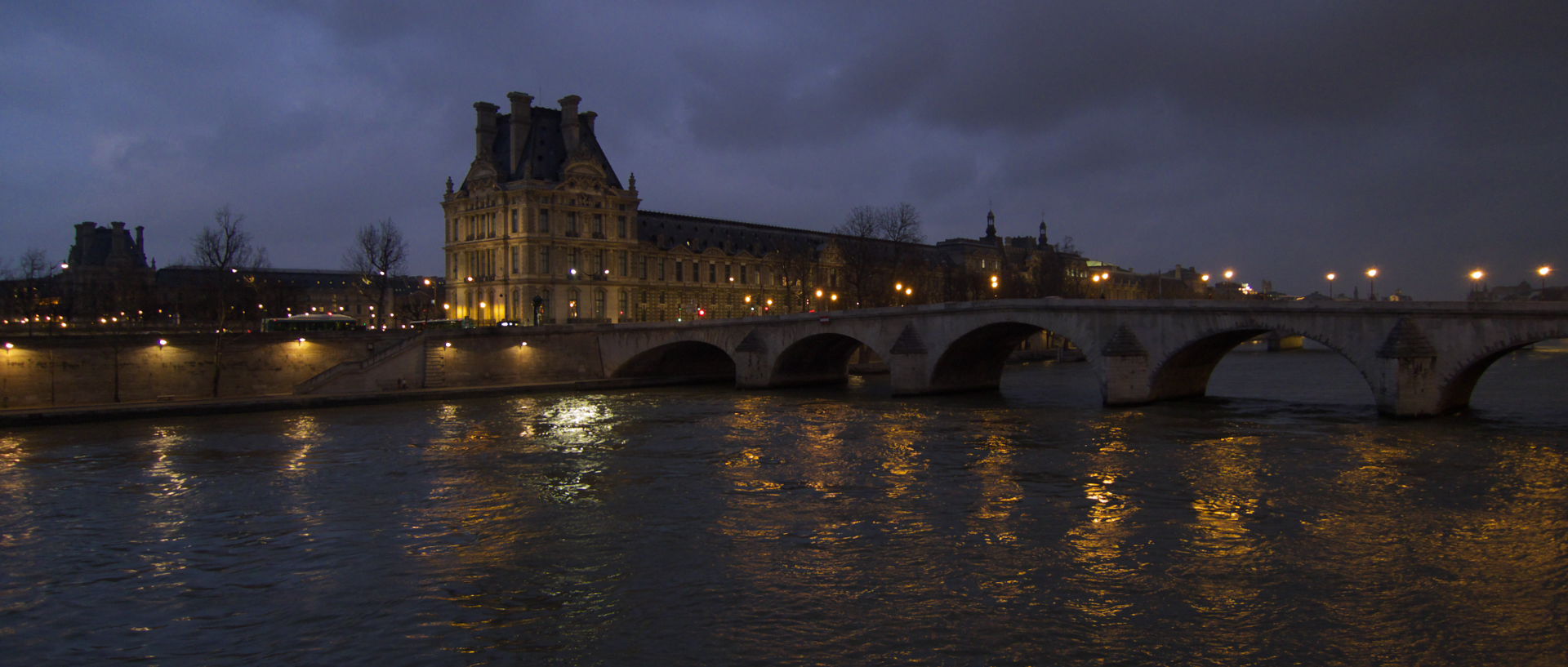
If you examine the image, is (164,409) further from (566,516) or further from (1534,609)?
(1534,609)

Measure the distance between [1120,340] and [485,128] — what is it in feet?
192

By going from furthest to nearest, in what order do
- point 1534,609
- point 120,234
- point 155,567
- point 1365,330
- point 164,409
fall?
point 120,234 < point 164,409 < point 1365,330 < point 155,567 < point 1534,609

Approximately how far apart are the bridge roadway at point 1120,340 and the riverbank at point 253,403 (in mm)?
6395

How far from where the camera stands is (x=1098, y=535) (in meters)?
17.1

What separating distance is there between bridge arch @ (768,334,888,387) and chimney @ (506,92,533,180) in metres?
34.4

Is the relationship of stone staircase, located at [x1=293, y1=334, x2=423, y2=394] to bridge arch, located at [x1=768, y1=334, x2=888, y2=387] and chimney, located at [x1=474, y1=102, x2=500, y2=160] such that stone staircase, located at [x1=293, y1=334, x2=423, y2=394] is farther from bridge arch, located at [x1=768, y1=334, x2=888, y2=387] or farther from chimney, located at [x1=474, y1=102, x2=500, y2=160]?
chimney, located at [x1=474, y1=102, x2=500, y2=160]

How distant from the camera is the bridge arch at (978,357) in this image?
143 ft

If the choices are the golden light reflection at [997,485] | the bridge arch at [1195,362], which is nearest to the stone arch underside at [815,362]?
the bridge arch at [1195,362]

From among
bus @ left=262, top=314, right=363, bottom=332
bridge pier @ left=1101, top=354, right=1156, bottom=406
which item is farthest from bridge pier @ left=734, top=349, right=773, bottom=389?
bus @ left=262, top=314, right=363, bottom=332

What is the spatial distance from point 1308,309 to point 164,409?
1637 inches

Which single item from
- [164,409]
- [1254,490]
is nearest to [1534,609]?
[1254,490]

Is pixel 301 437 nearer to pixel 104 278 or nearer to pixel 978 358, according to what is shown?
pixel 978 358

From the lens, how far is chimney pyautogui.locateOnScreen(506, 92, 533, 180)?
77875 mm

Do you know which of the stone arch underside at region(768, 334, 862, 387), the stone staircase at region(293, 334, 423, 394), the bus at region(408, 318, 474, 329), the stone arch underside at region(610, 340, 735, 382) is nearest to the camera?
the stone staircase at region(293, 334, 423, 394)
